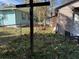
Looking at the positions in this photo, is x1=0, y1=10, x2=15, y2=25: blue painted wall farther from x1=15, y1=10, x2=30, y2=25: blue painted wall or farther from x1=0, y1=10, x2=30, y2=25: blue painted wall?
x1=15, y1=10, x2=30, y2=25: blue painted wall

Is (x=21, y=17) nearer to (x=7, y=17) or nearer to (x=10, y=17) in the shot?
(x=10, y=17)

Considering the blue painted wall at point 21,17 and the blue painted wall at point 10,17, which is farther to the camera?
the blue painted wall at point 21,17

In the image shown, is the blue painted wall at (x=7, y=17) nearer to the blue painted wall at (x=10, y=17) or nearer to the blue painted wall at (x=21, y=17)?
the blue painted wall at (x=10, y=17)

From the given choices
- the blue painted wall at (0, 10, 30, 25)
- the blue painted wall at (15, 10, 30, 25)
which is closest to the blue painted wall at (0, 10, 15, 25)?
the blue painted wall at (0, 10, 30, 25)

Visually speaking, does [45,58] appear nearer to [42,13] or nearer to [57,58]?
[57,58]

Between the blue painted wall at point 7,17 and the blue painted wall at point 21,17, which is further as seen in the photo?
the blue painted wall at point 21,17

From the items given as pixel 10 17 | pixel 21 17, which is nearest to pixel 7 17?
pixel 10 17

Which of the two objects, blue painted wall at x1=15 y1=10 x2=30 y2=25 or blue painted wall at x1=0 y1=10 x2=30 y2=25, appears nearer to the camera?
blue painted wall at x1=0 y1=10 x2=30 y2=25

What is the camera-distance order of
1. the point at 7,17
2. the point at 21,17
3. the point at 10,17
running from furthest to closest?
the point at 21,17 → the point at 7,17 → the point at 10,17

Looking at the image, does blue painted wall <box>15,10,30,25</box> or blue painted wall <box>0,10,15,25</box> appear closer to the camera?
blue painted wall <box>0,10,15,25</box>

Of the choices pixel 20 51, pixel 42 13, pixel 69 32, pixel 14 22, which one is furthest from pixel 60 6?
pixel 14 22

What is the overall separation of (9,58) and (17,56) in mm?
313

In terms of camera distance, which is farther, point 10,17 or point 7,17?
point 7,17

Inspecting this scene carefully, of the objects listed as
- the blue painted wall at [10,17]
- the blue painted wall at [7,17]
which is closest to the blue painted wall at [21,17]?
the blue painted wall at [10,17]
